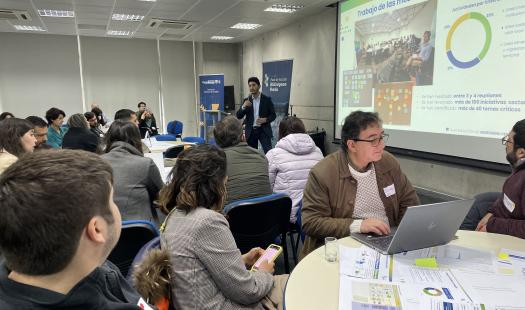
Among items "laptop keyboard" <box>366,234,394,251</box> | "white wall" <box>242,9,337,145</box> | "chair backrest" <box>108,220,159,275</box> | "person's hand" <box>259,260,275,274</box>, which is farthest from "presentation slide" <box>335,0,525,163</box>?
"chair backrest" <box>108,220,159,275</box>

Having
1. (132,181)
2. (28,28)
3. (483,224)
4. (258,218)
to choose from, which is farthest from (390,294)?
(28,28)

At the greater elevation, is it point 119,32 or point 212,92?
point 119,32

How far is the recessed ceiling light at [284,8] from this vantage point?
6419 mm

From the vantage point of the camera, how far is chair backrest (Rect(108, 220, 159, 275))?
5.73 feet

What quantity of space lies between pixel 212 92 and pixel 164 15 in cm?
247

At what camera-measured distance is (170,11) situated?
6.70 m

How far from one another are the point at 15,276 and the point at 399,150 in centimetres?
472

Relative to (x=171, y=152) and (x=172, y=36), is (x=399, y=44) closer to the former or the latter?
(x=171, y=152)

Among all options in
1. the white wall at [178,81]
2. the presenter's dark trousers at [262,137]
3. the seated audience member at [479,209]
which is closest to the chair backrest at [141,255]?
the seated audience member at [479,209]

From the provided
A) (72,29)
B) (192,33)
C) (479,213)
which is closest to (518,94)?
(479,213)

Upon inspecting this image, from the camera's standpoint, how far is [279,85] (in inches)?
288

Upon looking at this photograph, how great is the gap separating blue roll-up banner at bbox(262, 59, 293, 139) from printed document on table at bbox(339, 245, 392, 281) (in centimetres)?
541

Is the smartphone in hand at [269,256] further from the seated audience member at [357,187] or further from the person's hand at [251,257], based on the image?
the seated audience member at [357,187]

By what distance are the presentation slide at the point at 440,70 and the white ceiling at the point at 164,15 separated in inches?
63.0
